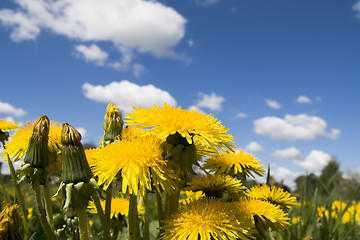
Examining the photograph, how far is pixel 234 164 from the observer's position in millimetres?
2631

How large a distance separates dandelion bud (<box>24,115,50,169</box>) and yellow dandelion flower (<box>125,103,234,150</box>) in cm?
53

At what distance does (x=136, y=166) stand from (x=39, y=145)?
0.67 meters

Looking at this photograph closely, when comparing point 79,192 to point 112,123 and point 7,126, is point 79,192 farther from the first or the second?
point 7,126

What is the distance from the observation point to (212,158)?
2.63 meters

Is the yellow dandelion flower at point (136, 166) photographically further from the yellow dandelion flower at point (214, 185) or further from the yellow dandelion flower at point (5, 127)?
the yellow dandelion flower at point (5, 127)

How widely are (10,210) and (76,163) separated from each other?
0.41 metres

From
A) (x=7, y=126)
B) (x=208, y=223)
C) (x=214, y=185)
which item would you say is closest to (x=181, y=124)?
(x=208, y=223)

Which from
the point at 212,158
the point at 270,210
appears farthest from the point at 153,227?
the point at 270,210

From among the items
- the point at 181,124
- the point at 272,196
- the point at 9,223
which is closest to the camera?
the point at 9,223

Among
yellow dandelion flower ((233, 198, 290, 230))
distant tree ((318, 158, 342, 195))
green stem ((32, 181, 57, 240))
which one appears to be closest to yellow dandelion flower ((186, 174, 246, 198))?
yellow dandelion flower ((233, 198, 290, 230))

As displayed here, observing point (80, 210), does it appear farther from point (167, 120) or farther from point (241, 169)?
point (241, 169)

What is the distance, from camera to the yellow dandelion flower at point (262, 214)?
2.14 metres

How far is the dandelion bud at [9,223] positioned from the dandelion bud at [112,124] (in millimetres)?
835

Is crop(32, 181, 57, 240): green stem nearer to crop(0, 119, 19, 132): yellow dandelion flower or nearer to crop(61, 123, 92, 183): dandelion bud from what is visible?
crop(61, 123, 92, 183): dandelion bud
